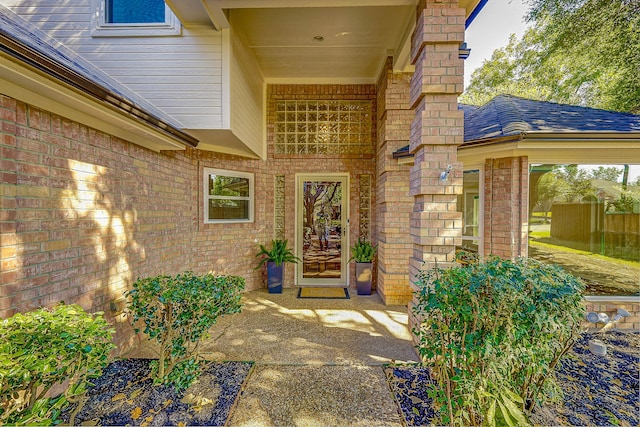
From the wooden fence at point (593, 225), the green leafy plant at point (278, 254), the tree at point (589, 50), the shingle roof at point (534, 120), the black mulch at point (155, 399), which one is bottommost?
the black mulch at point (155, 399)

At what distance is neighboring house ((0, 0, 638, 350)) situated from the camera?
232cm

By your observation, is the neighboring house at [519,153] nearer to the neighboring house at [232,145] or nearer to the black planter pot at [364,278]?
the neighboring house at [232,145]

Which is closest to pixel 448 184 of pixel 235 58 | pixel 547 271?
pixel 547 271

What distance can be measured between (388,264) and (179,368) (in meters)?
3.62

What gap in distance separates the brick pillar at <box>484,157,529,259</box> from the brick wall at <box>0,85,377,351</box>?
4.88 metres

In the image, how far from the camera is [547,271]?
224 cm

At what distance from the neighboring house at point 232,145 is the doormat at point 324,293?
333 millimetres

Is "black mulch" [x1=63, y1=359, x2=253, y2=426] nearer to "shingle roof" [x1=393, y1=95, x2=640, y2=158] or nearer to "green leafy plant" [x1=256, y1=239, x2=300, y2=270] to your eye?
"green leafy plant" [x1=256, y1=239, x2=300, y2=270]

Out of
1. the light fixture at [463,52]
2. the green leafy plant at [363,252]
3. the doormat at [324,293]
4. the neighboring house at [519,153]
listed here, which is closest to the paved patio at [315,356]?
the doormat at [324,293]

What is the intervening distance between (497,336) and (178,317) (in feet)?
8.43

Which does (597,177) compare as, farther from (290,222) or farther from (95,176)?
(95,176)

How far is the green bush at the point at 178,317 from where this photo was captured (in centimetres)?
244

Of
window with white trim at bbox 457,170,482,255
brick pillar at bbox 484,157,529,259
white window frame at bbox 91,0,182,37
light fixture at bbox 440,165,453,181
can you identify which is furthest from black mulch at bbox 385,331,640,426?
white window frame at bbox 91,0,182,37

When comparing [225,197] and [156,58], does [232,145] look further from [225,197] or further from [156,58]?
[156,58]
